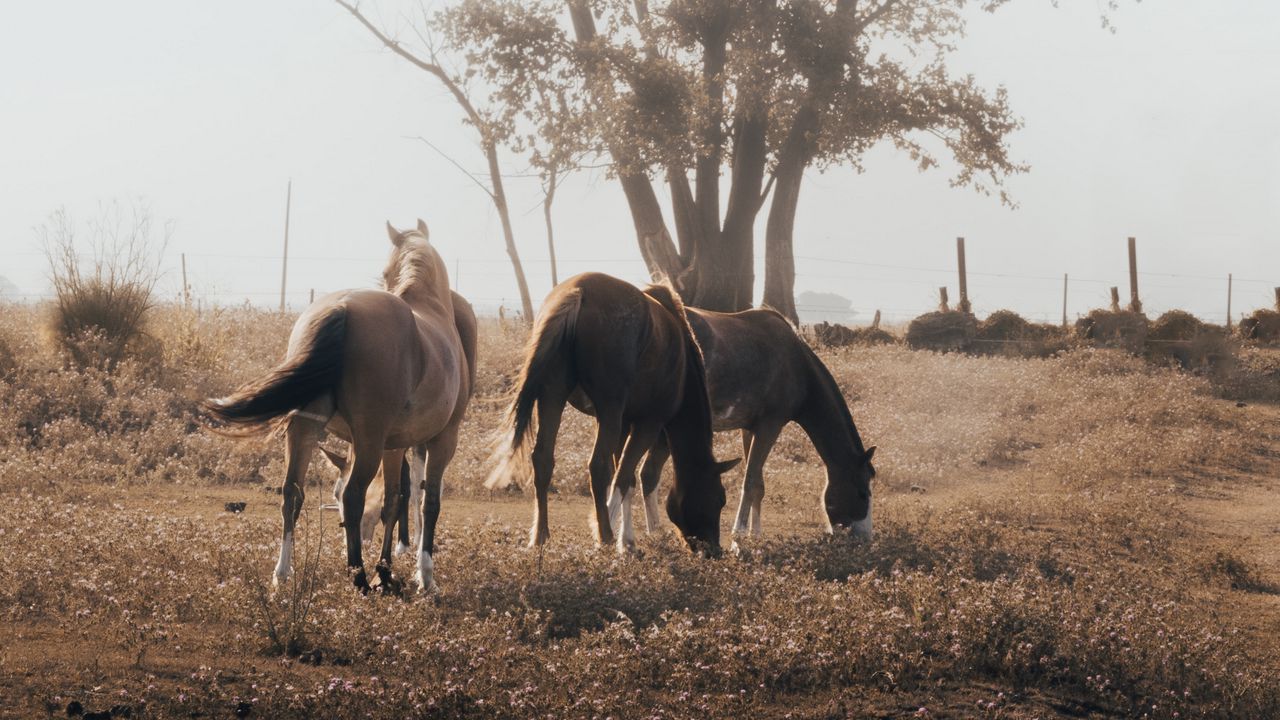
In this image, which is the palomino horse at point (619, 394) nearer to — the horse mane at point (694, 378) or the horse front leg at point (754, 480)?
the horse mane at point (694, 378)

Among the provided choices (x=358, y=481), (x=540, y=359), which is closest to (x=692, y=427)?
(x=540, y=359)

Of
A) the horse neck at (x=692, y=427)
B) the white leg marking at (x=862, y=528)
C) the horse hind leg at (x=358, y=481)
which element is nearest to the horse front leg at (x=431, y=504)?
the horse hind leg at (x=358, y=481)

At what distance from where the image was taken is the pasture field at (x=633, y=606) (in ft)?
18.0

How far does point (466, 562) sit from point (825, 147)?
19.9 m

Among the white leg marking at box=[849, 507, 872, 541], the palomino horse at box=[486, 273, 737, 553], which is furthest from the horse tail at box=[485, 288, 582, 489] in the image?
the white leg marking at box=[849, 507, 872, 541]

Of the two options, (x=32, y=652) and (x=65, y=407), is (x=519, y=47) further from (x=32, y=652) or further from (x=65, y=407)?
(x=32, y=652)

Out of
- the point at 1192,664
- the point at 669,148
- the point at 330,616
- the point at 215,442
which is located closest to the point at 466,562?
the point at 330,616

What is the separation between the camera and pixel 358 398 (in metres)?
6.89

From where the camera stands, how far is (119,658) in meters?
5.64

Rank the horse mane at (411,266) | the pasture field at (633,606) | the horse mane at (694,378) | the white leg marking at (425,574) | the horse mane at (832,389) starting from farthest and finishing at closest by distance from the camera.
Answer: the horse mane at (832,389) → the horse mane at (694,378) → the horse mane at (411,266) → the white leg marking at (425,574) → the pasture field at (633,606)

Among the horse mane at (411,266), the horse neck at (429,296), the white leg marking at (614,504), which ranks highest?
the horse mane at (411,266)

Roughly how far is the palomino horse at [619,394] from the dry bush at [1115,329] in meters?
19.5

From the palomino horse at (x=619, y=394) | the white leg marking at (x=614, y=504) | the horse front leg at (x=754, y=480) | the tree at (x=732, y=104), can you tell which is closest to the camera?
the palomino horse at (x=619, y=394)

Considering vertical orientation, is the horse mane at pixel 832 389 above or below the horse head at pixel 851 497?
above
